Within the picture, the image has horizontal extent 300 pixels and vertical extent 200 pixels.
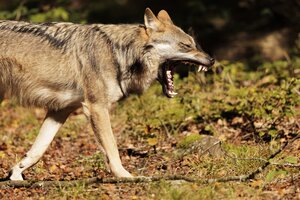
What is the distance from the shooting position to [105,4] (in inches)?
822

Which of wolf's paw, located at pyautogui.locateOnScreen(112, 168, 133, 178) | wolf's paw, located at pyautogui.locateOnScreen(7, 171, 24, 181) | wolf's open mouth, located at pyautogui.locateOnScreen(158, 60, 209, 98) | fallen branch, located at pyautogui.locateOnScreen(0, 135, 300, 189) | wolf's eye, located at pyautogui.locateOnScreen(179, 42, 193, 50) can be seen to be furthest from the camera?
wolf's open mouth, located at pyautogui.locateOnScreen(158, 60, 209, 98)

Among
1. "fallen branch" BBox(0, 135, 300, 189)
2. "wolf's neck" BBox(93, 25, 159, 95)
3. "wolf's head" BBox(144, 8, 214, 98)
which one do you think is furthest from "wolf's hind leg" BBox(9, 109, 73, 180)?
"wolf's head" BBox(144, 8, 214, 98)

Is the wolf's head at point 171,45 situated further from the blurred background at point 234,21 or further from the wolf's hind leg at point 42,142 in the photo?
the blurred background at point 234,21

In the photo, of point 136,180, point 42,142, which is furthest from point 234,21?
point 136,180

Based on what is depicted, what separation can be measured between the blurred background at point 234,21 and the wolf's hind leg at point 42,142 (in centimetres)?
435

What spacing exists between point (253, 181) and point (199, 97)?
3299mm

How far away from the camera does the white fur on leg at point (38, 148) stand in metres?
6.93

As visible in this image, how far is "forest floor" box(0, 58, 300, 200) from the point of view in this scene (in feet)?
19.6

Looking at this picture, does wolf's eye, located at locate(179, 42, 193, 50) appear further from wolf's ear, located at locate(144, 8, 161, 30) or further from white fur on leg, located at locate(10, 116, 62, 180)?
white fur on leg, located at locate(10, 116, 62, 180)

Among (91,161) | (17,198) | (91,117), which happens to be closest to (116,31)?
(91,117)

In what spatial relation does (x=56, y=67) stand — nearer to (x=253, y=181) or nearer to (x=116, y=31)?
(x=116, y=31)

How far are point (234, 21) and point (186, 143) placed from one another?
334 inches

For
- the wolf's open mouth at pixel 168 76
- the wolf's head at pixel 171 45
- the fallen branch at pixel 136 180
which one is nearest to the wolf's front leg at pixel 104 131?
the fallen branch at pixel 136 180

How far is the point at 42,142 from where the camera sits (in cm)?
710
